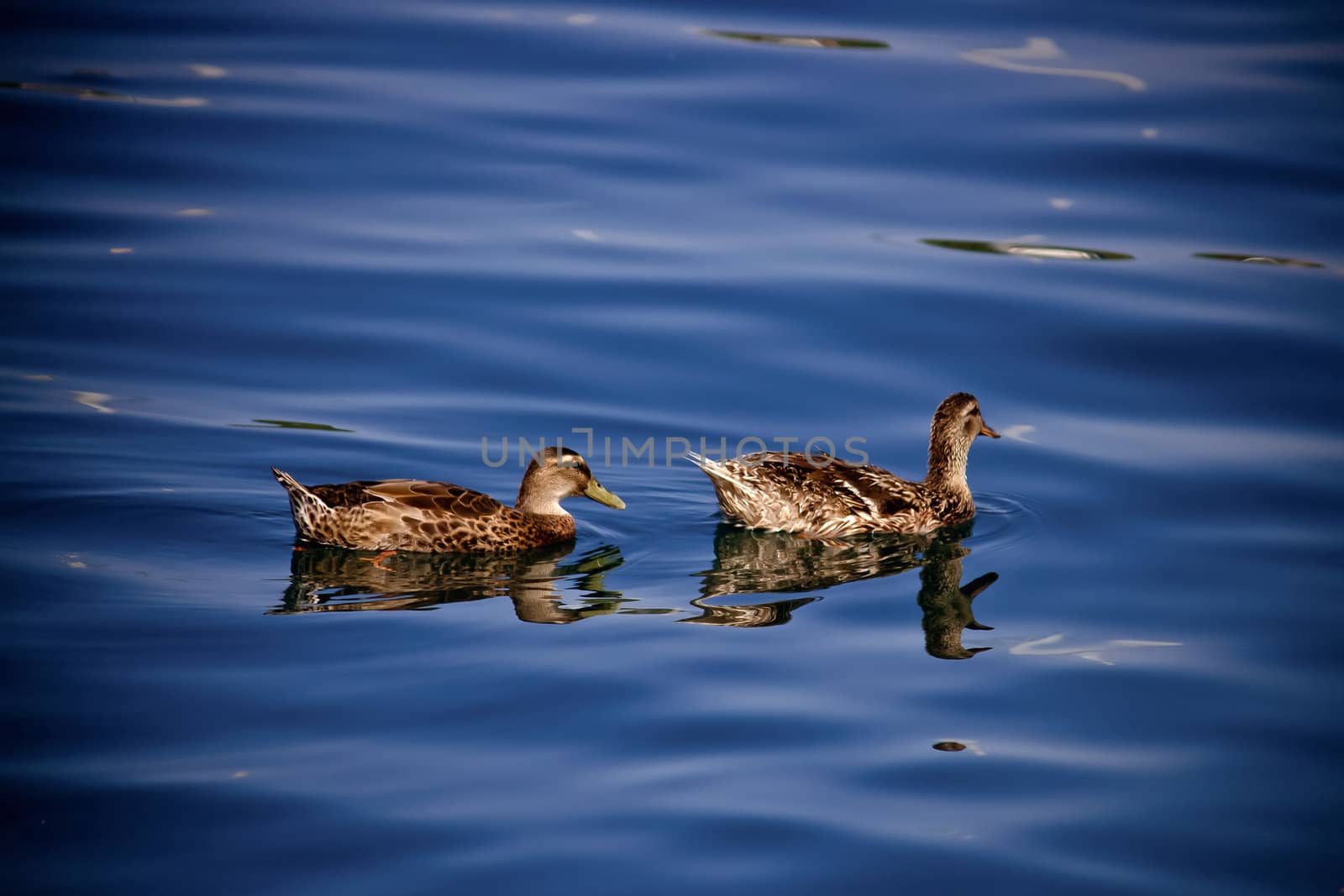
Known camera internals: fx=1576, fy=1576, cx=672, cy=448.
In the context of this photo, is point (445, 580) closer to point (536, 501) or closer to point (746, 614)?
point (536, 501)

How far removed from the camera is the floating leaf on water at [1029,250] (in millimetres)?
15172

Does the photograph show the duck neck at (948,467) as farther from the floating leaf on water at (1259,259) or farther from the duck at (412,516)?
the floating leaf on water at (1259,259)

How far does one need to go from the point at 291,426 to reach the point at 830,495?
13.0 feet

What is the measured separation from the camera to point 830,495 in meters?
10.3

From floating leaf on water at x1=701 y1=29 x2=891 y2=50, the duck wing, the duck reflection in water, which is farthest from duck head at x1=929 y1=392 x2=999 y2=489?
floating leaf on water at x1=701 y1=29 x2=891 y2=50

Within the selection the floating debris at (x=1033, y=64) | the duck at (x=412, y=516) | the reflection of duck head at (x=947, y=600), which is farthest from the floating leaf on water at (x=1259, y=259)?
the duck at (x=412, y=516)

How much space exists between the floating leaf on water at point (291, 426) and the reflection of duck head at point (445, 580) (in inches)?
77.1

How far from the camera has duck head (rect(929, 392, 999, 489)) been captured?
10.7 m

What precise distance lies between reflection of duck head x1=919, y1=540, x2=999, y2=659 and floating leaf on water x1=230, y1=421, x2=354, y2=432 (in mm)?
4285

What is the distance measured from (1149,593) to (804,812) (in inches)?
136

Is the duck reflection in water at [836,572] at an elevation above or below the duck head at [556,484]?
below

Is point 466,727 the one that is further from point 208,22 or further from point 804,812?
point 208,22

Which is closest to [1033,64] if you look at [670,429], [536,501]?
[670,429]

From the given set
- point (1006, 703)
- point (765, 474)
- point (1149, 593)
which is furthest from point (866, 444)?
point (1006, 703)
